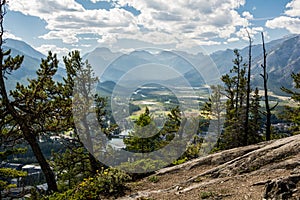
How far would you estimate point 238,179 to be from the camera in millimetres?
10992

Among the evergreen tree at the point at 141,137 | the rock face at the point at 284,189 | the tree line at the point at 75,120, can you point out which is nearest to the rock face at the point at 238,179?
the rock face at the point at 284,189

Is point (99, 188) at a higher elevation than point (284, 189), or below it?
below

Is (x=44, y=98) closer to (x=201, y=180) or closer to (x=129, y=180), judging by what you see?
(x=129, y=180)

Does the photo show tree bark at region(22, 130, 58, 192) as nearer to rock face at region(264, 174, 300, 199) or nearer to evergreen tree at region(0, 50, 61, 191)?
evergreen tree at region(0, 50, 61, 191)

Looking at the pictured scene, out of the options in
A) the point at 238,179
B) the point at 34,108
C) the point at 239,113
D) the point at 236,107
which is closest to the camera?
the point at 238,179

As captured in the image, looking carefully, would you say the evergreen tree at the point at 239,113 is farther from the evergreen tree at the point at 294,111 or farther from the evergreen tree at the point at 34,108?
the evergreen tree at the point at 34,108

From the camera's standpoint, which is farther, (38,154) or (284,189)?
(38,154)

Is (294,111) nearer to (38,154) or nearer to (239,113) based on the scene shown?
(239,113)

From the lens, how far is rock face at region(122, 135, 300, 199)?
27.7 feet

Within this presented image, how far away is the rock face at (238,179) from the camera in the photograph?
332 inches

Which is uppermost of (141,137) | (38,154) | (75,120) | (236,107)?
(236,107)

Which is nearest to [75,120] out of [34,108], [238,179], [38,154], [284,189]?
[34,108]

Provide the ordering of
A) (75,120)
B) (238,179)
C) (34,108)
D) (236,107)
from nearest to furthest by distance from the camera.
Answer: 1. (238,179)
2. (34,108)
3. (75,120)
4. (236,107)

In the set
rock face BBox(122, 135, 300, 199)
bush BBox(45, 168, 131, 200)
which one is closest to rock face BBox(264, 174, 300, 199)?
rock face BBox(122, 135, 300, 199)
